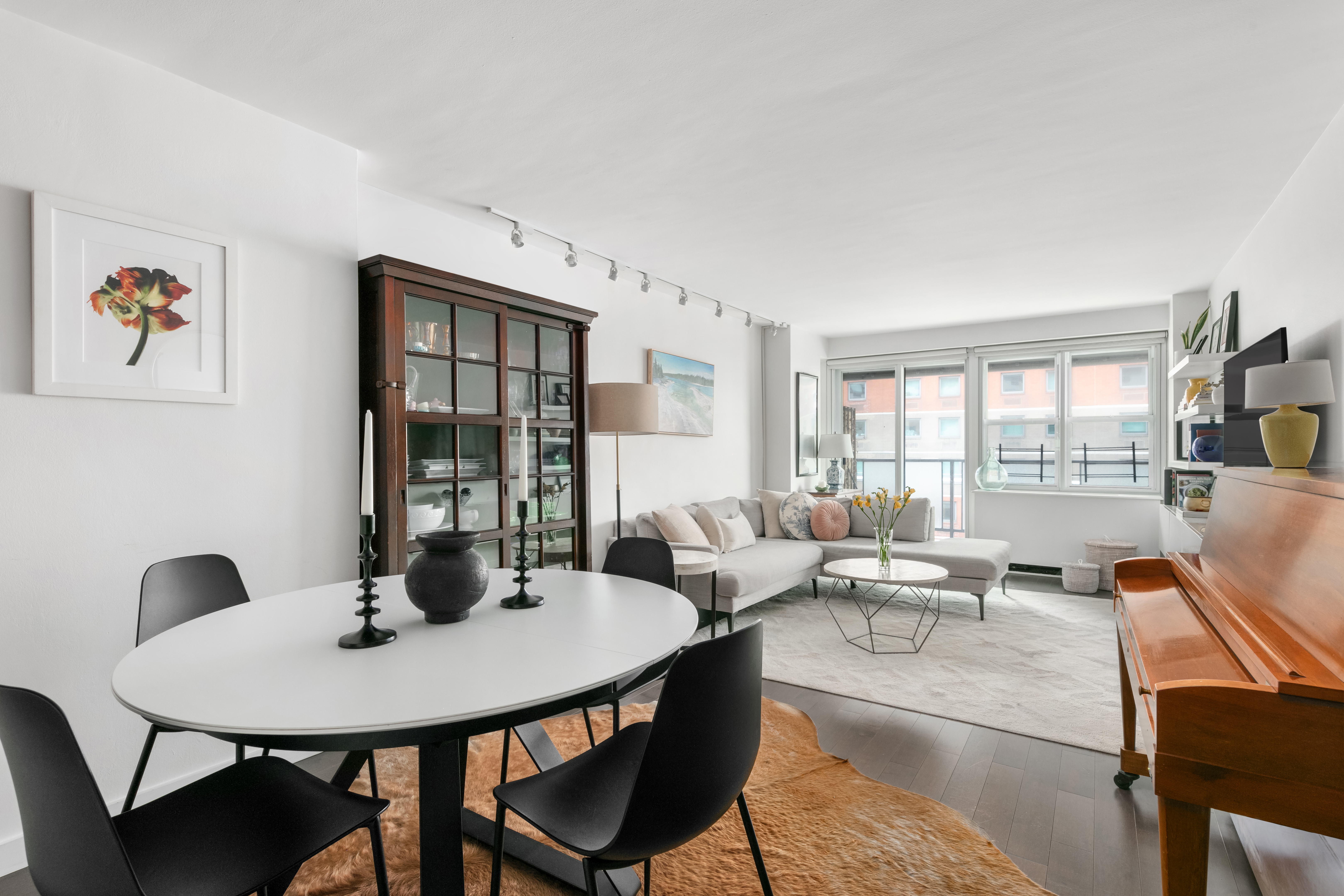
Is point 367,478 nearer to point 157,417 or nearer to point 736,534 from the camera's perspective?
point 157,417

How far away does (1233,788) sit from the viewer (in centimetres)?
113

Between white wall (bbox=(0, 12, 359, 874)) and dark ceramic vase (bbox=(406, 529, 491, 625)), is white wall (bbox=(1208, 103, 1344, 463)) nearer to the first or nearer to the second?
dark ceramic vase (bbox=(406, 529, 491, 625))

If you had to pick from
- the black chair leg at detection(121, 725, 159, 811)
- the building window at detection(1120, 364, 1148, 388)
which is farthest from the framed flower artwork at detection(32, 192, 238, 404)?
the building window at detection(1120, 364, 1148, 388)

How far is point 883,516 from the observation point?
488 centimetres

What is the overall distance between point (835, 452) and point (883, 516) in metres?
1.89

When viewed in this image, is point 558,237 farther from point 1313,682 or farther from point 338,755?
point 1313,682

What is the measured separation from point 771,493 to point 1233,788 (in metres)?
4.77

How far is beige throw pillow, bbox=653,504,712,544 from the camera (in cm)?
451

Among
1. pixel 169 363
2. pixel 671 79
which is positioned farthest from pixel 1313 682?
pixel 169 363

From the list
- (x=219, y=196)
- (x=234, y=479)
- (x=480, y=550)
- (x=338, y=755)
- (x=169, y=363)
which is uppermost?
(x=219, y=196)

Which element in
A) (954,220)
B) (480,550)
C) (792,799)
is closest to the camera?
(792,799)

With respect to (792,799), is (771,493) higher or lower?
higher

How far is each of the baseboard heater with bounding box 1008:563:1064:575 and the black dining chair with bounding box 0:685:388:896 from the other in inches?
236

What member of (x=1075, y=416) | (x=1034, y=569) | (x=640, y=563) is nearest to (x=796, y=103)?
(x=640, y=563)
